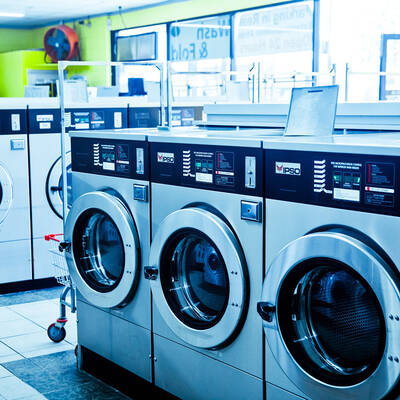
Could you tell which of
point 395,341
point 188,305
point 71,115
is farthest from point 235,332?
point 71,115

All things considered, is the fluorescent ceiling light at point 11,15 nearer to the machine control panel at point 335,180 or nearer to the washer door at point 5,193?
the washer door at point 5,193

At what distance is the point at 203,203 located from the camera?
7.91ft

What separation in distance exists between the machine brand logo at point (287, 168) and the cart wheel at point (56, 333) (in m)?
1.95

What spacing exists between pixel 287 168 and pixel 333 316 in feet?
1.53

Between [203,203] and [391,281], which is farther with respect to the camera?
[203,203]

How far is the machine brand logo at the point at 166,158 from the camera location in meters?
2.57

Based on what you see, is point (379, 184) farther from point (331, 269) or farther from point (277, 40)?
point (277, 40)

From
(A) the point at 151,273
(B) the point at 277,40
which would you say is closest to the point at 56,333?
(A) the point at 151,273

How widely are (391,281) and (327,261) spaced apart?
217mm

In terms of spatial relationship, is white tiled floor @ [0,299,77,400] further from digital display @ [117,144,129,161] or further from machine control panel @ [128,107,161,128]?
machine control panel @ [128,107,161,128]

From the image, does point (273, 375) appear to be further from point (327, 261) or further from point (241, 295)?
point (327, 261)

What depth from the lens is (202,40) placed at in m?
10.8

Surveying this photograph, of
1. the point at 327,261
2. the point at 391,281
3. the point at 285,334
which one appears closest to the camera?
the point at 391,281

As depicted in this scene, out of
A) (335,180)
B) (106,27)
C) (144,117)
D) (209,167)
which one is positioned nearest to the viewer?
(335,180)
